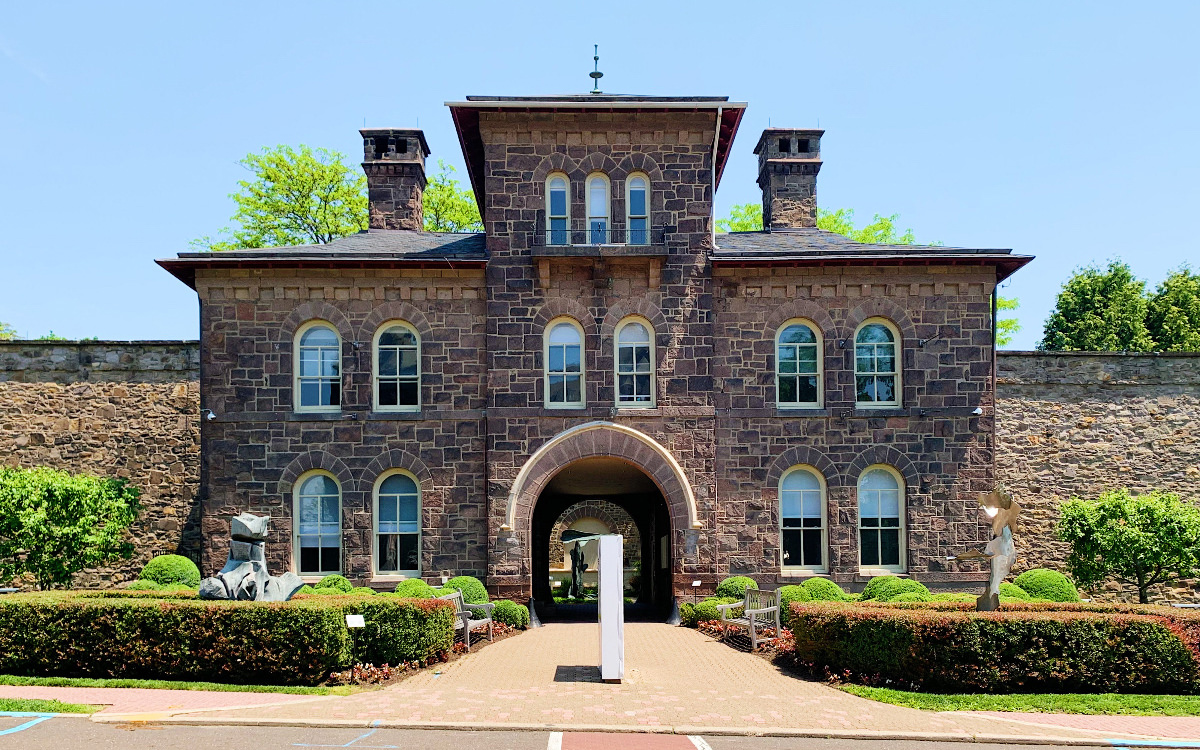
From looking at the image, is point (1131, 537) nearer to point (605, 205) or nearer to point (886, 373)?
point (886, 373)

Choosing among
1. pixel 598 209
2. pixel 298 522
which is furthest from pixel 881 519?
pixel 298 522

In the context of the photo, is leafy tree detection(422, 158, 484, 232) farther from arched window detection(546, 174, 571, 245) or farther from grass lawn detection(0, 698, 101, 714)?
grass lawn detection(0, 698, 101, 714)

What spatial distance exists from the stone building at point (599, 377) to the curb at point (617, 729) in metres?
10.6

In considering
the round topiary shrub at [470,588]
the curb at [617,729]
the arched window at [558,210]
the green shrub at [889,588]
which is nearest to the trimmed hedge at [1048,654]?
the curb at [617,729]

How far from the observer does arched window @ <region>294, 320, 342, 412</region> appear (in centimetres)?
2270

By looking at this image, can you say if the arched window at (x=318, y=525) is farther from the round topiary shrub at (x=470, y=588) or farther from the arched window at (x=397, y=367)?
the round topiary shrub at (x=470, y=588)

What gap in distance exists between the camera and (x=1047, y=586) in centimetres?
2166

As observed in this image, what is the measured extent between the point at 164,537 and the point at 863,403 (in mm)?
16851

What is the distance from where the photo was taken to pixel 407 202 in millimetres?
26625

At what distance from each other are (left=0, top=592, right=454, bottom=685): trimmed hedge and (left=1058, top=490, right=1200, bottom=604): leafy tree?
16927 millimetres

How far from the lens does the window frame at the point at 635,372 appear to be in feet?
73.8

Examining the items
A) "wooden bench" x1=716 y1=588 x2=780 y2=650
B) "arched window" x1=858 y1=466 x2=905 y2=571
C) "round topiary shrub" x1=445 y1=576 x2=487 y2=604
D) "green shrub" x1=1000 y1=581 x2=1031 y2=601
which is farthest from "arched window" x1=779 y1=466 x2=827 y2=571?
"round topiary shrub" x1=445 y1=576 x2=487 y2=604

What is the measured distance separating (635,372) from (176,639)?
11524 millimetres

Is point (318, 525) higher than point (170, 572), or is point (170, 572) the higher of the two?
point (318, 525)
